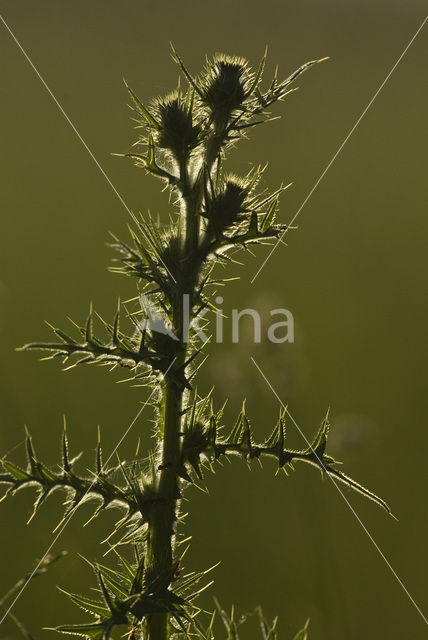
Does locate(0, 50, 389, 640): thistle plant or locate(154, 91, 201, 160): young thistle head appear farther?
locate(154, 91, 201, 160): young thistle head

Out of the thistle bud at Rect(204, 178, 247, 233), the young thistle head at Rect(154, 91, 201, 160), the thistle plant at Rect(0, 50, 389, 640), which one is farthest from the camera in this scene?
the young thistle head at Rect(154, 91, 201, 160)

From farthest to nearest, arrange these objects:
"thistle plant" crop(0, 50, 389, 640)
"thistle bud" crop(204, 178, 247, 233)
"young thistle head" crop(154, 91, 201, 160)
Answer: "young thistle head" crop(154, 91, 201, 160) → "thistle bud" crop(204, 178, 247, 233) → "thistle plant" crop(0, 50, 389, 640)

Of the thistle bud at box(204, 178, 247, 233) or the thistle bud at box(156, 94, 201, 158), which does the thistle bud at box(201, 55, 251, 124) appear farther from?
the thistle bud at box(204, 178, 247, 233)

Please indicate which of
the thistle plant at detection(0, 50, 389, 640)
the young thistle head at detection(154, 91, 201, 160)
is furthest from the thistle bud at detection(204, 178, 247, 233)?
the young thistle head at detection(154, 91, 201, 160)

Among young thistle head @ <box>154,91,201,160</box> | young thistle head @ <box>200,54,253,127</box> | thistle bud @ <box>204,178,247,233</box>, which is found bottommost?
thistle bud @ <box>204,178,247,233</box>

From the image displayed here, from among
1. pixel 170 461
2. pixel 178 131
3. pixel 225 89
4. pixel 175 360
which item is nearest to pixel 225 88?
pixel 225 89

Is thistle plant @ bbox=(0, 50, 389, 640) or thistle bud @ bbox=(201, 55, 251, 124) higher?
thistle bud @ bbox=(201, 55, 251, 124)

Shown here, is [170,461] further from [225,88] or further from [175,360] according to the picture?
[225,88]

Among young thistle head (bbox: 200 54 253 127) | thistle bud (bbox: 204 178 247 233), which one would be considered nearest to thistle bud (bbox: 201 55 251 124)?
young thistle head (bbox: 200 54 253 127)

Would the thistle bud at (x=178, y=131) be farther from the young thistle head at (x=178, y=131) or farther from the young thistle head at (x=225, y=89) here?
the young thistle head at (x=225, y=89)

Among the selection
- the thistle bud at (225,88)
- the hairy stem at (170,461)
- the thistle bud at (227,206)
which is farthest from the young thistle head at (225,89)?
the hairy stem at (170,461)
